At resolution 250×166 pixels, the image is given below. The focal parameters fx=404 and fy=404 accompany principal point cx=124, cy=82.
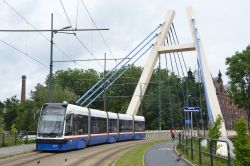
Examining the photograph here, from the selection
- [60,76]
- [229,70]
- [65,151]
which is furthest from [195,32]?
[60,76]

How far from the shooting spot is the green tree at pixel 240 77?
59.0m

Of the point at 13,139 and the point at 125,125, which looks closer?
the point at 13,139

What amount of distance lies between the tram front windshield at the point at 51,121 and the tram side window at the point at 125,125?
48.8ft

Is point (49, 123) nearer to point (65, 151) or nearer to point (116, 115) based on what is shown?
point (65, 151)

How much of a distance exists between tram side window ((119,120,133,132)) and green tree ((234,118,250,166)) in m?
25.7

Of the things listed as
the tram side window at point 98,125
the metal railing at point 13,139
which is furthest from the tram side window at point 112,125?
the metal railing at point 13,139

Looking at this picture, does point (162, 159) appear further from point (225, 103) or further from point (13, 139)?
point (225, 103)

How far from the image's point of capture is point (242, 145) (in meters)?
12.7

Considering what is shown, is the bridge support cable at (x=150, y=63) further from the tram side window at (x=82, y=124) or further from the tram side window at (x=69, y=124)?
the tram side window at (x=69, y=124)

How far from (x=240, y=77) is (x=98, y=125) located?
115 ft

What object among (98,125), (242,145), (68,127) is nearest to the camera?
(242,145)

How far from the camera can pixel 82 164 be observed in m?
17.5

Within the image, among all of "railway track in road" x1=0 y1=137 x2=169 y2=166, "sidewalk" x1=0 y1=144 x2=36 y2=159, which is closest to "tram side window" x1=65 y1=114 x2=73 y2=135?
"railway track in road" x1=0 y1=137 x2=169 y2=166

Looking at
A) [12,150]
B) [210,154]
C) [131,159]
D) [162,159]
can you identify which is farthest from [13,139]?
[210,154]
